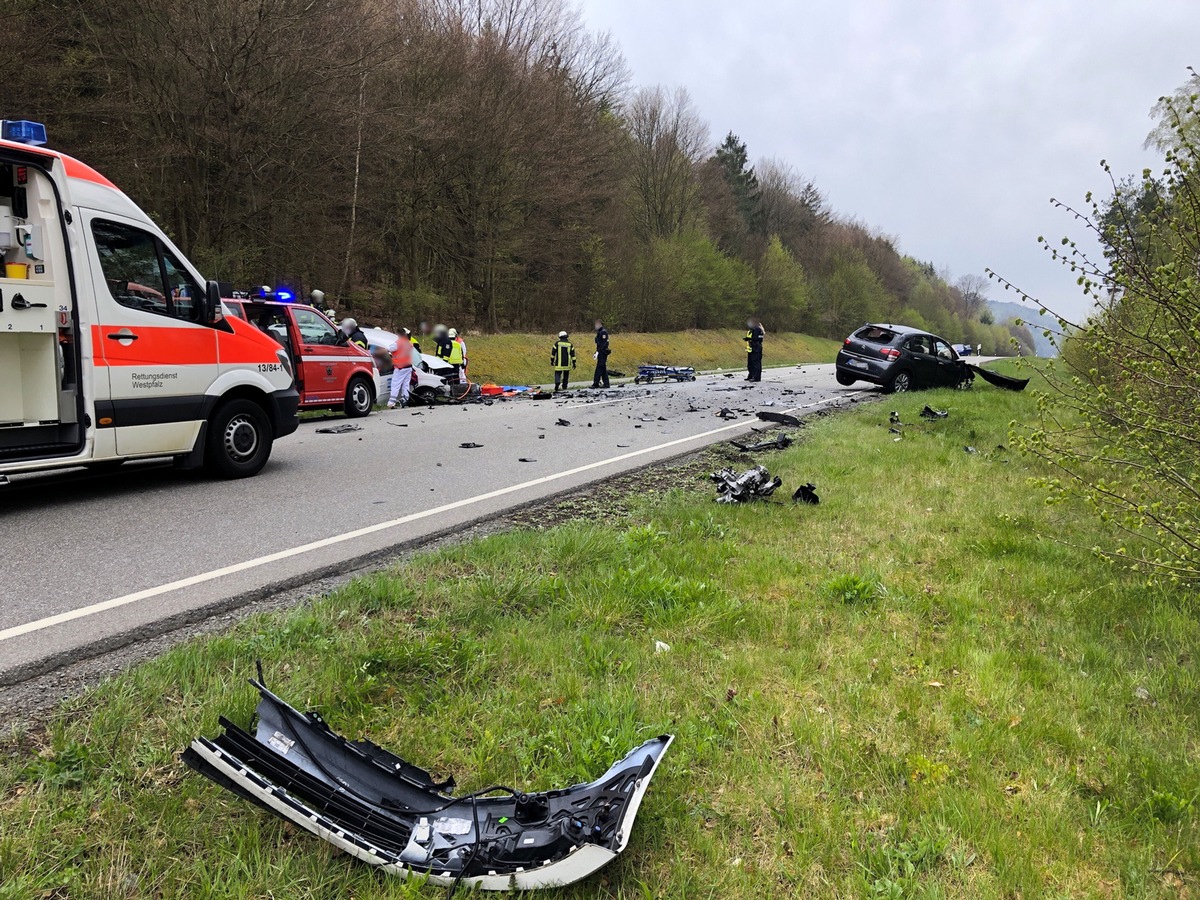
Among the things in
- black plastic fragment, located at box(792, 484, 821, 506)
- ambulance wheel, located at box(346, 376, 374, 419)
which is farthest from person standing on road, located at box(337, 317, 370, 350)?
black plastic fragment, located at box(792, 484, 821, 506)

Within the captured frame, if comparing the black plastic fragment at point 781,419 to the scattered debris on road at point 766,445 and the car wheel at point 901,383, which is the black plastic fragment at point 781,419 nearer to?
the scattered debris on road at point 766,445

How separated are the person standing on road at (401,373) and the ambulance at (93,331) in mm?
7958

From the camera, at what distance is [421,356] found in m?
15.8

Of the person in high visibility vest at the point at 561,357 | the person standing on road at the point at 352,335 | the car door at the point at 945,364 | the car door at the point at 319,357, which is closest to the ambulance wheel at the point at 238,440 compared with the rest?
the car door at the point at 319,357

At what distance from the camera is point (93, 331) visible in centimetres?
585

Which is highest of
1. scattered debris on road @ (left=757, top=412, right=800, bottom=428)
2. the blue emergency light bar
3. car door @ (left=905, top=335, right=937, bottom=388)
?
the blue emergency light bar

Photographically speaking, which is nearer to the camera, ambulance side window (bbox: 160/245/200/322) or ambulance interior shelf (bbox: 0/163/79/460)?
ambulance interior shelf (bbox: 0/163/79/460)

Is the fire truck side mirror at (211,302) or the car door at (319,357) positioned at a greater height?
the fire truck side mirror at (211,302)

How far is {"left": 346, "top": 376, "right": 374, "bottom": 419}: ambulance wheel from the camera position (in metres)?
13.0

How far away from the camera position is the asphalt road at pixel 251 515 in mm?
3836

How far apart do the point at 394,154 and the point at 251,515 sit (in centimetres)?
2041

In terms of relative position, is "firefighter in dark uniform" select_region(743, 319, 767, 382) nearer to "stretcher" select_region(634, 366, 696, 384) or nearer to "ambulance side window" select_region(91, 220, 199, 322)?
"stretcher" select_region(634, 366, 696, 384)

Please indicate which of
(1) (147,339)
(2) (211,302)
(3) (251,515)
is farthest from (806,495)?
(1) (147,339)

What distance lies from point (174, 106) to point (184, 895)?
18.4 m
